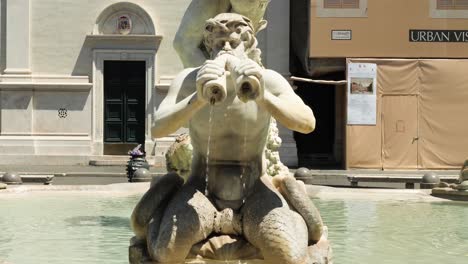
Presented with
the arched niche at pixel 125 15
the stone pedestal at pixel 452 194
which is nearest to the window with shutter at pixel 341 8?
the arched niche at pixel 125 15

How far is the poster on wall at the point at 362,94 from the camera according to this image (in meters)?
23.4

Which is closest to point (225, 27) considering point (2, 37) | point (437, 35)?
point (437, 35)

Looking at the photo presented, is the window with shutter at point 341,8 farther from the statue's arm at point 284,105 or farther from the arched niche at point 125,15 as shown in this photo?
the statue's arm at point 284,105

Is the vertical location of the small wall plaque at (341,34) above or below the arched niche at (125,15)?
below

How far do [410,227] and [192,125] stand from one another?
4108mm

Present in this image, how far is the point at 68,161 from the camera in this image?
2477cm

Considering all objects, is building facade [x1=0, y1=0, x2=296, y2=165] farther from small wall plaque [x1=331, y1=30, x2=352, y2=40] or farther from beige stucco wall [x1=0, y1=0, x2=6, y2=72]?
small wall plaque [x1=331, y1=30, x2=352, y2=40]

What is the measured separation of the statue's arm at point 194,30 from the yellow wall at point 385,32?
17.6 m

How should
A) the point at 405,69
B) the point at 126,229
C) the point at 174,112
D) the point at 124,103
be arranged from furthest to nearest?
the point at 124,103
the point at 405,69
the point at 126,229
the point at 174,112

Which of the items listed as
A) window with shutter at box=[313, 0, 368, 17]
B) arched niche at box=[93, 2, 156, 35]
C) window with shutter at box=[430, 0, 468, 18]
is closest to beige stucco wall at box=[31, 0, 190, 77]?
arched niche at box=[93, 2, 156, 35]

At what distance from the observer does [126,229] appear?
736 centimetres

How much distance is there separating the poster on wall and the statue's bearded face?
64.2 ft

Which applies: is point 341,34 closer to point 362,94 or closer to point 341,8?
point 341,8

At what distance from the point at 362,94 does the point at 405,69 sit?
150 centimetres
